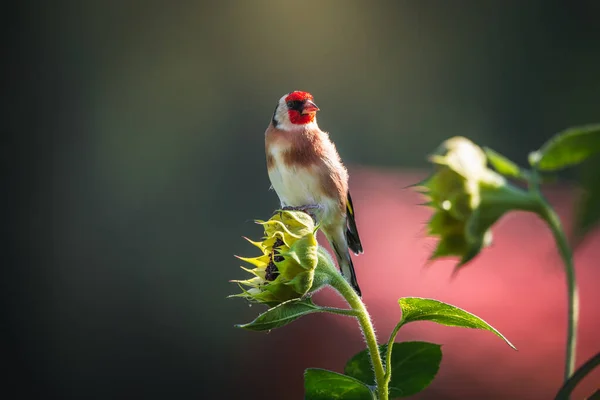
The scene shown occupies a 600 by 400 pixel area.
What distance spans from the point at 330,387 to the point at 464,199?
15cm

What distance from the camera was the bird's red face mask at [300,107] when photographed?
90cm

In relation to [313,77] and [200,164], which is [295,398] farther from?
[313,77]

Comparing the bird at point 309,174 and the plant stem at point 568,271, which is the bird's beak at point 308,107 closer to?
the bird at point 309,174

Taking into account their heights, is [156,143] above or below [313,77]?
below

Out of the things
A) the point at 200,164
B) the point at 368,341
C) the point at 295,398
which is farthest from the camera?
the point at 200,164

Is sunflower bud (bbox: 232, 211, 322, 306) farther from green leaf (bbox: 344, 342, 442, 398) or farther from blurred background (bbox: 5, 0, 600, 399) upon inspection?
blurred background (bbox: 5, 0, 600, 399)

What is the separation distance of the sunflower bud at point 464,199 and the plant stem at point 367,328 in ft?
0.21

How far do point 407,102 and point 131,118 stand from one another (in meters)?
1.18

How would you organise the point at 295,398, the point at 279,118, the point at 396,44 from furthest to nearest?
the point at 396,44
the point at 295,398
the point at 279,118

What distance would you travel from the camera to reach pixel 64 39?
310 centimetres

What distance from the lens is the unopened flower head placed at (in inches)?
13.0

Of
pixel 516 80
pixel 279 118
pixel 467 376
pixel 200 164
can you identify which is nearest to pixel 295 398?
pixel 467 376

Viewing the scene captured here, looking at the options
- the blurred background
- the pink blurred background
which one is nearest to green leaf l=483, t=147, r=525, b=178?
the pink blurred background

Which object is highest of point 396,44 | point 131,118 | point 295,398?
point 396,44
